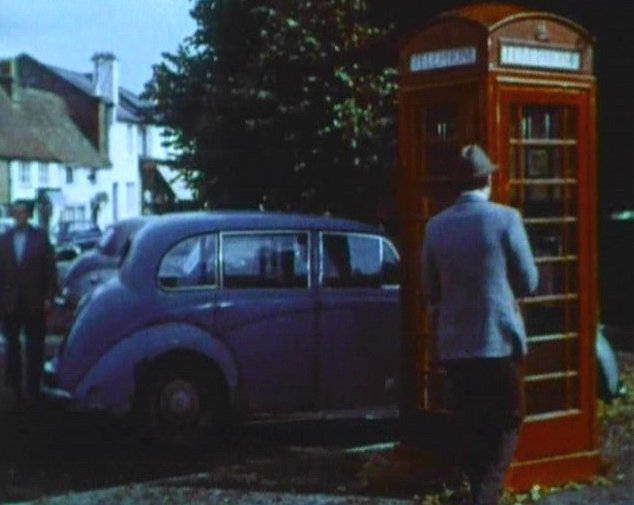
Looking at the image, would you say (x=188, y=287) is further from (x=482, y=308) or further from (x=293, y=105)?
(x=293, y=105)

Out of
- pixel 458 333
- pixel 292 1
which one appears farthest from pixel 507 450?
pixel 292 1

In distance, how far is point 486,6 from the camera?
25.5ft

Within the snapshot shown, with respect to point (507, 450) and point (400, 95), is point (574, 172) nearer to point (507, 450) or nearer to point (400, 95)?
point (400, 95)

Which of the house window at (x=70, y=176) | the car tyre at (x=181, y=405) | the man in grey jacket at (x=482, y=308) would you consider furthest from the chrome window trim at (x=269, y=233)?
the man in grey jacket at (x=482, y=308)

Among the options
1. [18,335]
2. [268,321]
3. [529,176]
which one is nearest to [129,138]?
[268,321]

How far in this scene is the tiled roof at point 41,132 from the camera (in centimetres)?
790

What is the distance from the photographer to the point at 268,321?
9.41 m

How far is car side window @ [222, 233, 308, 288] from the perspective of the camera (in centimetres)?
943

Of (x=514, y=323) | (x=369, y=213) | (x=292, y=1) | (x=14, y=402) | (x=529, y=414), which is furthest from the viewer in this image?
(x=369, y=213)

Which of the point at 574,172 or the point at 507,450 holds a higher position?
the point at 574,172

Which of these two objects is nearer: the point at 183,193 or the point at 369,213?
the point at 183,193

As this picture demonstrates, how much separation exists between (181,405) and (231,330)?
54cm

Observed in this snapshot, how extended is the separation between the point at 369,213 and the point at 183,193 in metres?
4.93

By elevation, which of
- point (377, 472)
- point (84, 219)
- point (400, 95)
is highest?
point (400, 95)
